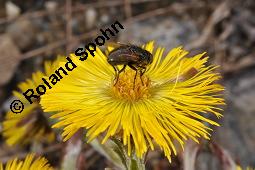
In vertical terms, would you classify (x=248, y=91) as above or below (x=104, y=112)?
below

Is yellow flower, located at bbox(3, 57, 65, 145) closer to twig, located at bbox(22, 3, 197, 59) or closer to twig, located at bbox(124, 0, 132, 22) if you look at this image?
twig, located at bbox(22, 3, 197, 59)

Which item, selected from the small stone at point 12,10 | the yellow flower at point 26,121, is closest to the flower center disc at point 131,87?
the yellow flower at point 26,121

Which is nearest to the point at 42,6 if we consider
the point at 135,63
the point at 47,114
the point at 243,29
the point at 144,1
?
the point at 144,1

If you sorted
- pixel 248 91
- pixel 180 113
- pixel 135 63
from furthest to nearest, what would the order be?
pixel 248 91, pixel 135 63, pixel 180 113

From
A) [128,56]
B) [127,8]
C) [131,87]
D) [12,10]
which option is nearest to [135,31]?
[127,8]

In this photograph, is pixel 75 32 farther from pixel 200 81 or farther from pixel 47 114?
pixel 200 81

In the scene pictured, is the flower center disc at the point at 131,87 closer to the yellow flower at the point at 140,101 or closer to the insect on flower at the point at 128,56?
the yellow flower at the point at 140,101

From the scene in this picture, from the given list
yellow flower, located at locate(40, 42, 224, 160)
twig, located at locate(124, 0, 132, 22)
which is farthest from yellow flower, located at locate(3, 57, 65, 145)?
twig, located at locate(124, 0, 132, 22)
